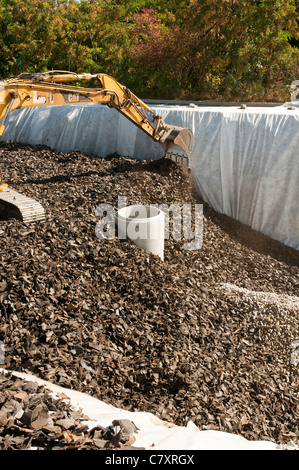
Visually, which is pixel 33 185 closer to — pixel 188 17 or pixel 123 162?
pixel 123 162

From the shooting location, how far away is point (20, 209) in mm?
7125

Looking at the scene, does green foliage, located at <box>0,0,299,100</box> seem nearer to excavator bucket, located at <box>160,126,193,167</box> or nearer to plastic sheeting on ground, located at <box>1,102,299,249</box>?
plastic sheeting on ground, located at <box>1,102,299,249</box>

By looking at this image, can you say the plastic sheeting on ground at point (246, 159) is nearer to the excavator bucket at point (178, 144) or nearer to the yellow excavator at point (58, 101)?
the excavator bucket at point (178, 144)

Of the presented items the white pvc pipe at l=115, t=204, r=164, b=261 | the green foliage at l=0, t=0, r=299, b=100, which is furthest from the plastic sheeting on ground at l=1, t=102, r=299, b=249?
the green foliage at l=0, t=0, r=299, b=100

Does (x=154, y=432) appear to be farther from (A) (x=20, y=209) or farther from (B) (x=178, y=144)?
(B) (x=178, y=144)

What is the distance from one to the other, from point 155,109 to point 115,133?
4.77 ft

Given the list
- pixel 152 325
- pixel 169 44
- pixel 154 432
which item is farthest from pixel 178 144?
pixel 169 44

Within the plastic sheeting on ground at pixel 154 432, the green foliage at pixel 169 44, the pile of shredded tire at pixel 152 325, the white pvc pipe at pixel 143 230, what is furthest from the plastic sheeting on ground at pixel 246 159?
the plastic sheeting on ground at pixel 154 432

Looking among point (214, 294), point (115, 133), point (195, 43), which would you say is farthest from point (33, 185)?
point (195, 43)

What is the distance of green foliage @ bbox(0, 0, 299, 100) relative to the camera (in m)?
14.9

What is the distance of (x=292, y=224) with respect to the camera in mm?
9031

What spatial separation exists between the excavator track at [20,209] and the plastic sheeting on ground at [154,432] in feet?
11.5

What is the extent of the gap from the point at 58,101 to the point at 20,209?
7.43 feet

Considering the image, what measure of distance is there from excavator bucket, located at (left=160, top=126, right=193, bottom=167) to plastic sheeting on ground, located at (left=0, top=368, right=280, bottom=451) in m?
6.78
